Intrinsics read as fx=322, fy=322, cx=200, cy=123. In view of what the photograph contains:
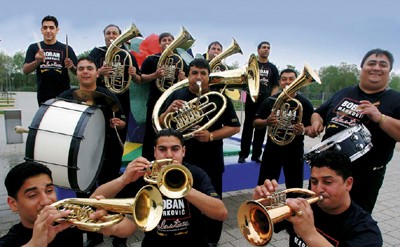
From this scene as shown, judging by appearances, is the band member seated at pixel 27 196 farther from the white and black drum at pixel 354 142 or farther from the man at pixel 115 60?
the man at pixel 115 60

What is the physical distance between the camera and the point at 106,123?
3.64 m

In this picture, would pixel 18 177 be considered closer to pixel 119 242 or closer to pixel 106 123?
pixel 106 123

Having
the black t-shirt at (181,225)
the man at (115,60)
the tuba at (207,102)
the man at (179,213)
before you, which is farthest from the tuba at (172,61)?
the black t-shirt at (181,225)

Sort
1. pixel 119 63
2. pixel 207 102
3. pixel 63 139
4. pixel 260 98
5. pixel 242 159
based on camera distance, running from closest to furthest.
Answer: pixel 63 139 → pixel 207 102 → pixel 119 63 → pixel 242 159 → pixel 260 98

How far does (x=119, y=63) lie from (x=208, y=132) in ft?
6.64

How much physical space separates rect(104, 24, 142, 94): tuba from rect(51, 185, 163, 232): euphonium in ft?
9.52

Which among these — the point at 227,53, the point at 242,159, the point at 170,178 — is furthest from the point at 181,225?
the point at 227,53

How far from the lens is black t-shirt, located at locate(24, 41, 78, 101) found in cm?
484

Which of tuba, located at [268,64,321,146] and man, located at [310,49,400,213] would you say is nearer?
man, located at [310,49,400,213]

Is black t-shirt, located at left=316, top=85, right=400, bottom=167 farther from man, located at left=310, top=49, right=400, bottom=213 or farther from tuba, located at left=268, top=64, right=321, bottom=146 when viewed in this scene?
tuba, located at left=268, top=64, right=321, bottom=146

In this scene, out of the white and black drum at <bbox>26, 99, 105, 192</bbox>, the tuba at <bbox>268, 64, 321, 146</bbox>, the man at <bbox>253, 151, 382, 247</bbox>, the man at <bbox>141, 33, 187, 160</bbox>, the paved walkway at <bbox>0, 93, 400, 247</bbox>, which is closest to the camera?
the man at <bbox>253, 151, 382, 247</bbox>

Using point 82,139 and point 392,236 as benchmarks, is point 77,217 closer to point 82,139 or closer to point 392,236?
point 82,139

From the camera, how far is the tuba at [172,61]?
484cm

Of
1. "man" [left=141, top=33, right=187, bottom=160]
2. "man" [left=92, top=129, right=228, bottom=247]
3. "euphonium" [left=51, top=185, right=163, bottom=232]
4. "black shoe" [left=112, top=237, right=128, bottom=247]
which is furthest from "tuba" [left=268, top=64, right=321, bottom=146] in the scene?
"euphonium" [left=51, top=185, right=163, bottom=232]
